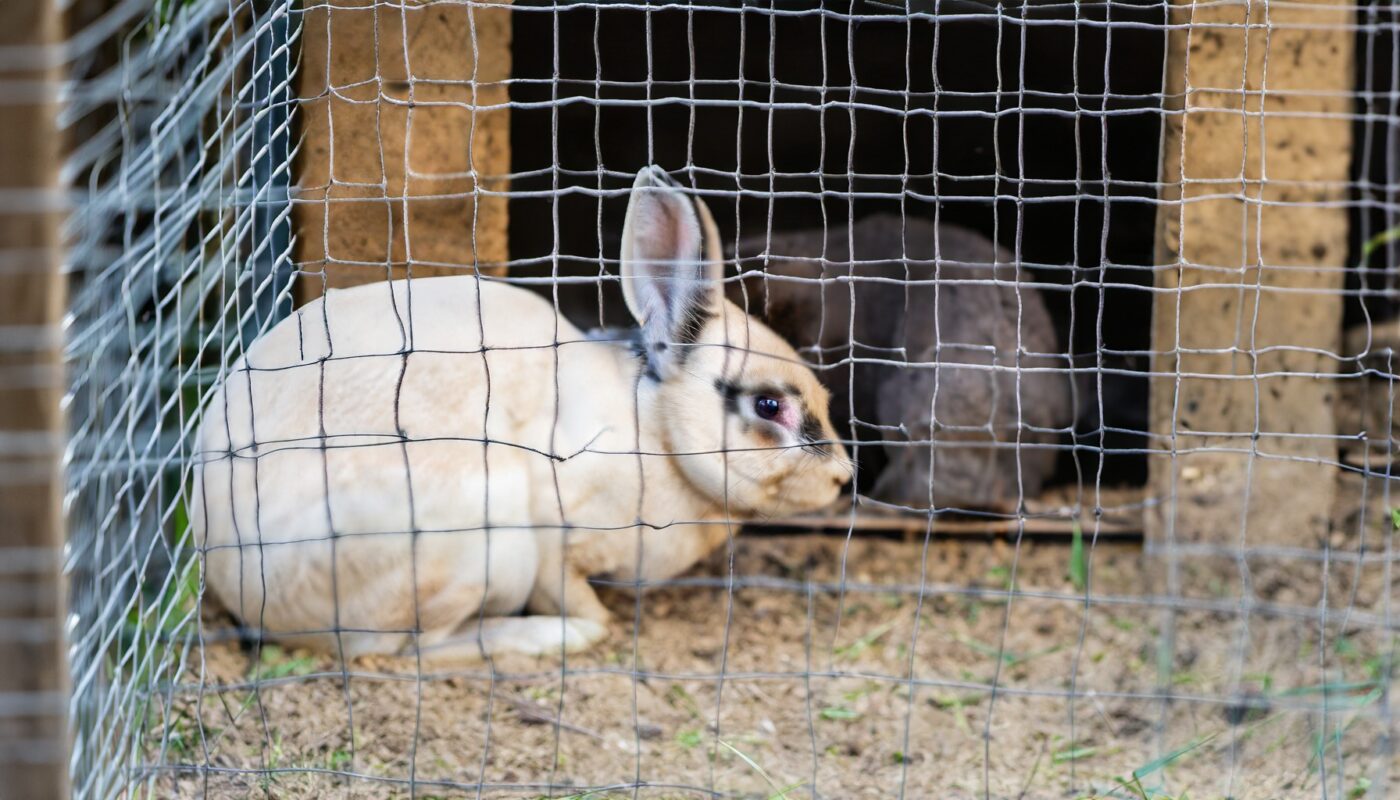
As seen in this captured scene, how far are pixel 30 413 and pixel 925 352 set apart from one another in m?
3.03

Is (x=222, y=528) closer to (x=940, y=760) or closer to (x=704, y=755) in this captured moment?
(x=704, y=755)

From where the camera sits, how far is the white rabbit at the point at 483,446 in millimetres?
3051

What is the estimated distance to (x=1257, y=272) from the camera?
354cm

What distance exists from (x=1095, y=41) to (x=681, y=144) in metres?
1.62

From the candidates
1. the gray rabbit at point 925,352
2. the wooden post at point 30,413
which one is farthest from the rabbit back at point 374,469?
the wooden post at point 30,413

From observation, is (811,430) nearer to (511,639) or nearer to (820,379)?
(820,379)

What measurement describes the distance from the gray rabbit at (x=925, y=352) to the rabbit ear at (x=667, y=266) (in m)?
0.83

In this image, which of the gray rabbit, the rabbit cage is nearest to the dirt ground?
the rabbit cage

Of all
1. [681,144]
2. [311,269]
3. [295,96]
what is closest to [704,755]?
[311,269]

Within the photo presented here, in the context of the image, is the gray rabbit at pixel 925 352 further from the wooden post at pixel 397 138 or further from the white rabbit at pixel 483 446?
the wooden post at pixel 397 138

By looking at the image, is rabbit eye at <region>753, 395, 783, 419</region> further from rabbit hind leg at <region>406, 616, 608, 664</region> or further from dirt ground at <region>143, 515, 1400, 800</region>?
rabbit hind leg at <region>406, 616, 608, 664</region>

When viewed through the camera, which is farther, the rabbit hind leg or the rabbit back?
the rabbit hind leg

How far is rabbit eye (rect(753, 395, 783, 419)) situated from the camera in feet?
10.6

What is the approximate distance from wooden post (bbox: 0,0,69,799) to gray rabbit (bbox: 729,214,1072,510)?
2.56 metres
